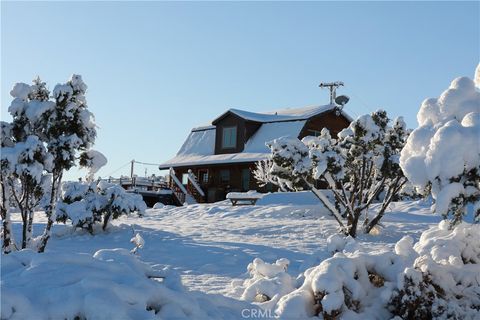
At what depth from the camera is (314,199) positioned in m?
21.3

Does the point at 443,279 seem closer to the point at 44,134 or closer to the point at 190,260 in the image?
the point at 190,260

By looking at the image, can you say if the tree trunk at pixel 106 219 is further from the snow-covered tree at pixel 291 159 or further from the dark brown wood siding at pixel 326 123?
the dark brown wood siding at pixel 326 123

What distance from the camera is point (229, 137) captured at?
32625mm

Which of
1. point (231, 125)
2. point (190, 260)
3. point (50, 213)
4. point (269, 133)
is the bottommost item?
point (190, 260)

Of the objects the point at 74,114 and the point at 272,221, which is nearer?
the point at 74,114

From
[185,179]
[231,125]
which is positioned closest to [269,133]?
[231,125]

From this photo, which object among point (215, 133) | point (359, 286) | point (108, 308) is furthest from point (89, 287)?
point (215, 133)

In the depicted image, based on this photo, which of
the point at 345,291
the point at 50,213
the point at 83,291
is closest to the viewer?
the point at 83,291

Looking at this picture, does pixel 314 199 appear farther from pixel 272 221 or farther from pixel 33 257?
pixel 33 257

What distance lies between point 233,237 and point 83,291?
9853 mm

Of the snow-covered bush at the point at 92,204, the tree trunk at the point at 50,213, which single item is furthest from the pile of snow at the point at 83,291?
the snow-covered bush at the point at 92,204

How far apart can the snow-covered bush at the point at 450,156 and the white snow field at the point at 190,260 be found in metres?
1.23

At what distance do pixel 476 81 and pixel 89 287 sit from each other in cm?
677

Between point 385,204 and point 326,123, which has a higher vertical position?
point 326,123
